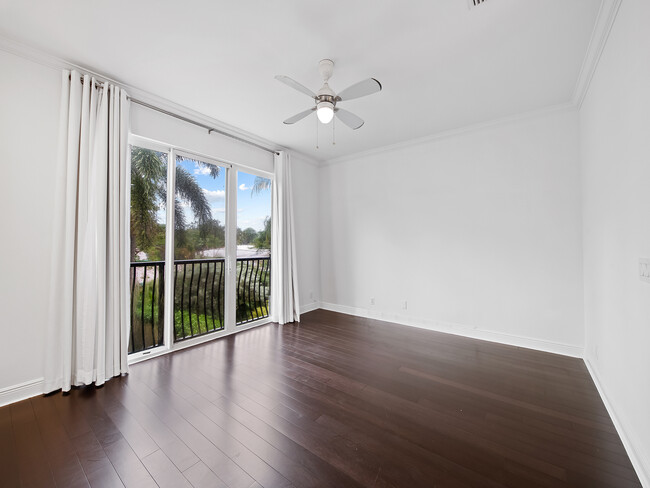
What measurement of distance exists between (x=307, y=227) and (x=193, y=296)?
90.6 inches

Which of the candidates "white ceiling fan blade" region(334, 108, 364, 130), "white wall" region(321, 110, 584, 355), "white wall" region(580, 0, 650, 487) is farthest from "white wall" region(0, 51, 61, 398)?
"white wall" region(580, 0, 650, 487)

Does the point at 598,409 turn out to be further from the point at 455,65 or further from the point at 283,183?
the point at 283,183

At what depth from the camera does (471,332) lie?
12.0ft

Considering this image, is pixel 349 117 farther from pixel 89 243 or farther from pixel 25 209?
pixel 25 209

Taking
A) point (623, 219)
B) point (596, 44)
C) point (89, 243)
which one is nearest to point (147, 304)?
point (89, 243)

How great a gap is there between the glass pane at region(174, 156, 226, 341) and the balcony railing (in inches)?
0.5

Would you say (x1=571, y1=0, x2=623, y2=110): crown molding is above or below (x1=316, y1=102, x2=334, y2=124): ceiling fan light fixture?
above

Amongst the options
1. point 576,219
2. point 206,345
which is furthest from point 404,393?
point 576,219

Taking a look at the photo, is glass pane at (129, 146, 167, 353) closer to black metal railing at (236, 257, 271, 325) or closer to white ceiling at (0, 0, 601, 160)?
white ceiling at (0, 0, 601, 160)

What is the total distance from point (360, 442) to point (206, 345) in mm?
2422

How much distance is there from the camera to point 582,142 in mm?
2854

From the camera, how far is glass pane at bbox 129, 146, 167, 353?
3.02 meters

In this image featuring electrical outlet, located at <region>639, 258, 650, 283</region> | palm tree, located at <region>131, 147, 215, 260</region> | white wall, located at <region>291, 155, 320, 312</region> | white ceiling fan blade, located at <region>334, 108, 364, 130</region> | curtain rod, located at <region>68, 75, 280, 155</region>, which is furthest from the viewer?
white wall, located at <region>291, 155, 320, 312</region>

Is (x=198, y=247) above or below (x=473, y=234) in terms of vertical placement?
below
